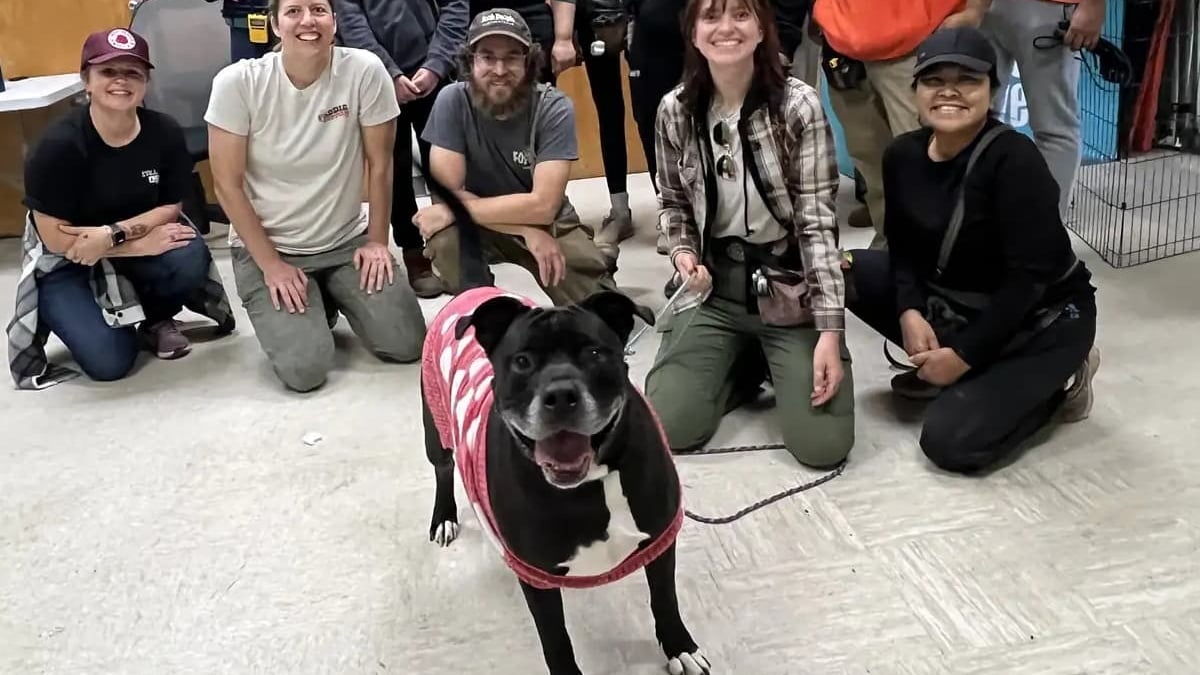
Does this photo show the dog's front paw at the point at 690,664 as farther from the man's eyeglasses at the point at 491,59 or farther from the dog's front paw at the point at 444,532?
the man's eyeglasses at the point at 491,59

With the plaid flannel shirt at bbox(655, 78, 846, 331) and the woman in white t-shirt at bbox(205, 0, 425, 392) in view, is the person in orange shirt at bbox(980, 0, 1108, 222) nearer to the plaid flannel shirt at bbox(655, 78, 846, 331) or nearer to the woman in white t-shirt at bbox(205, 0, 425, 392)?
the plaid flannel shirt at bbox(655, 78, 846, 331)

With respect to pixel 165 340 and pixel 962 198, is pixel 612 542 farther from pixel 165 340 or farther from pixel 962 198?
pixel 165 340

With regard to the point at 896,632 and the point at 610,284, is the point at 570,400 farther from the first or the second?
the point at 610,284

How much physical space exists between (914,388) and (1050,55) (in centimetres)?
98

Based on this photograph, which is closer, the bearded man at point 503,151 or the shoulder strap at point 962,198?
the shoulder strap at point 962,198

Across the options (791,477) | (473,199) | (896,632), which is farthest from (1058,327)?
(473,199)

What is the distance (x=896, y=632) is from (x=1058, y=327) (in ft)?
2.88

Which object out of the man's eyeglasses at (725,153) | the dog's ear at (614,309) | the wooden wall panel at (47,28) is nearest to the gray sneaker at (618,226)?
the man's eyeglasses at (725,153)

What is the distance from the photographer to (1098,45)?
277 centimetres

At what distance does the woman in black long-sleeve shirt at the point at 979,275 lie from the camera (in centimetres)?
218

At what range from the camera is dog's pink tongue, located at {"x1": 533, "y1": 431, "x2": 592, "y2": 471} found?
138 centimetres

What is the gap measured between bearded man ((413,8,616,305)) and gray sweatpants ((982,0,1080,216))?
1.15 m

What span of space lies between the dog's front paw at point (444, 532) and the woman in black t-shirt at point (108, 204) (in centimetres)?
136

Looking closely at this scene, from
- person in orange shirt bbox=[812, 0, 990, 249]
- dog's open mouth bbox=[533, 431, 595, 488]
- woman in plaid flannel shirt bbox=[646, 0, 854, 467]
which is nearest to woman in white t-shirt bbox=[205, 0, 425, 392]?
woman in plaid flannel shirt bbox=[646, 0, 854, 467]
